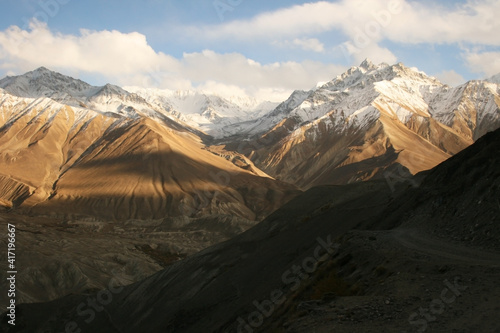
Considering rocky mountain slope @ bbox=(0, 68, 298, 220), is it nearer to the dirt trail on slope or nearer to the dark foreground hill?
the dark foreground hill

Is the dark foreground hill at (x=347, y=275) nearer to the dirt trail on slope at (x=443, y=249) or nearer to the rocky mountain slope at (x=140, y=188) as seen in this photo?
the dirt trail on slope at (x=443, y=249)

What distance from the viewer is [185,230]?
137000mm

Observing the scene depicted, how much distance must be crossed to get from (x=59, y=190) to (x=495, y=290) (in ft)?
570

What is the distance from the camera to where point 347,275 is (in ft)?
77.4

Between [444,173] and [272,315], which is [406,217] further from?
[272,315]

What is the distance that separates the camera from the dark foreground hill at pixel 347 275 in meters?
18.0

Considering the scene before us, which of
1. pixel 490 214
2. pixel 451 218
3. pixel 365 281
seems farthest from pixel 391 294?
pixel 451 218

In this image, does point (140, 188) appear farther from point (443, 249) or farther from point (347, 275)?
point (443, 249)

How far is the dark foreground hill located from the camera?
1798cm

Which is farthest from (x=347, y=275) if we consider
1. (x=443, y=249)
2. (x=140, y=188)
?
(x=140, y=188)

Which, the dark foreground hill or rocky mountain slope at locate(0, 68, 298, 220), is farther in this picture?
rocky mountain slope at locate(0, 68, 298, 220)

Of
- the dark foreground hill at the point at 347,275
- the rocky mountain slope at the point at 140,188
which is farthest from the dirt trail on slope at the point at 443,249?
the rocky mountain slope at the point at 140,188

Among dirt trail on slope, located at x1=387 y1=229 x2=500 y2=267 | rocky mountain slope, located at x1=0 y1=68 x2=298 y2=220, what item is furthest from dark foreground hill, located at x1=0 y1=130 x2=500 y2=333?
rocky mountain slope, located at x1=0 y1=68 x2=298 y2=220

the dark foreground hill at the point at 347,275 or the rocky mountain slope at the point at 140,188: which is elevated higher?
the rocky mountain slope at the point at 140,188
